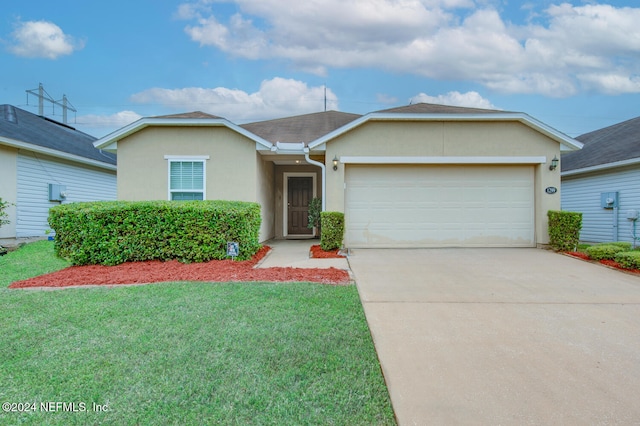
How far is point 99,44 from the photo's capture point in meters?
14.5

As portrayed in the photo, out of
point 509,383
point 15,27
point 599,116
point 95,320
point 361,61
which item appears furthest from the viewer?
point 599,116

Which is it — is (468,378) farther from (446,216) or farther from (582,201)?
(582,201)

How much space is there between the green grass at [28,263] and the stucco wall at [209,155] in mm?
2481

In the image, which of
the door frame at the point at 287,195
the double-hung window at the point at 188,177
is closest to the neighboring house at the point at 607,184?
the door frame at the point at 287,195

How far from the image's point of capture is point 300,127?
37.1 ft

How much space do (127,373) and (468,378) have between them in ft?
8.10

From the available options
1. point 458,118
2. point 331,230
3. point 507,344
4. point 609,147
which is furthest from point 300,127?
point 609,147

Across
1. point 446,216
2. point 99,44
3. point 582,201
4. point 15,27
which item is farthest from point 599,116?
point 15,27

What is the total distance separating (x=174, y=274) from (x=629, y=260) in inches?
313

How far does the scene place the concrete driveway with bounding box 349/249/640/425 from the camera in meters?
2.07

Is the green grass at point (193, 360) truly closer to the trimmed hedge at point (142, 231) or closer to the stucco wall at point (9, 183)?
the trimmed hedge at point (142, 231)

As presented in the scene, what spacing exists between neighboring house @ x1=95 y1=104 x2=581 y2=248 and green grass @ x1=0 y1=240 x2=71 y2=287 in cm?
221

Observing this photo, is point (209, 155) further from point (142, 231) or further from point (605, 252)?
point (605, 252)

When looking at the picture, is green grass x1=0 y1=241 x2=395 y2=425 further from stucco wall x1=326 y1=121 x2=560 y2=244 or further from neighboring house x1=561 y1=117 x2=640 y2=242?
neighboring house x1=561 y1=117 x2=640 y2=242
